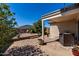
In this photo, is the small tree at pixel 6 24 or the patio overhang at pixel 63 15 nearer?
the small tree at pixel 6 24

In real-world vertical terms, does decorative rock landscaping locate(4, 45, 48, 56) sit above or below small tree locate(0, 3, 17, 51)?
below

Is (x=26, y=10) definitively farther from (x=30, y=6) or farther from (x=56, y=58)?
(x=56, y=58)

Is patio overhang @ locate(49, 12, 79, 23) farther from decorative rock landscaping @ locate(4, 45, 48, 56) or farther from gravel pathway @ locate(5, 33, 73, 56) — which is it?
decorative rock landscaping @ locate(4, 45, 48, 56)

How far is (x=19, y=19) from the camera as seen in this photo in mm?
8258

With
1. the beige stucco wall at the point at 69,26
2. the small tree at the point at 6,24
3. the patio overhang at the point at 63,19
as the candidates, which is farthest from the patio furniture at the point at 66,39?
the small tree at the point at 6,24

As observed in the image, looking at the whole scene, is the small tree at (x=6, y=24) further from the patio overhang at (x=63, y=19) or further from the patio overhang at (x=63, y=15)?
the patio overhang at (x=63, y=19)

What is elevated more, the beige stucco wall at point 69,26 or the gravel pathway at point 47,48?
the beige stucco wall at point 69,26

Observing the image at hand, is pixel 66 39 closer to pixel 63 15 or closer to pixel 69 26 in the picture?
pixel 69 26

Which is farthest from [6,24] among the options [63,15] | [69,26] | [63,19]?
[69,26]

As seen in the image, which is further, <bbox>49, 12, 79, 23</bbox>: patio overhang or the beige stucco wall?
the beige stucco wall

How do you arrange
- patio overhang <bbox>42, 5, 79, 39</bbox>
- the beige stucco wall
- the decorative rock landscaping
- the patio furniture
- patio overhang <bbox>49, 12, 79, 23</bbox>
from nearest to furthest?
the decorative rock landscaping
patio overhang <bbox>42, 5, 79, 39</bbox>
the patio furniture
patio overhang <bbox>49, 12, 79, 23</bbox>
the beige stucco wall

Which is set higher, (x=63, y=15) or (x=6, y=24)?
(x=63, y=15)

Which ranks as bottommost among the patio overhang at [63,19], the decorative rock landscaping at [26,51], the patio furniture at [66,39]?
the decorative rock landscaping at [26,51]

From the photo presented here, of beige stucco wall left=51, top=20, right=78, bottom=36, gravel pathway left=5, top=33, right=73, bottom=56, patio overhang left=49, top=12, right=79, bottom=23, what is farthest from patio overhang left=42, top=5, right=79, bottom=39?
gravel pathway left=5, top=33, right=73, bottom=56
